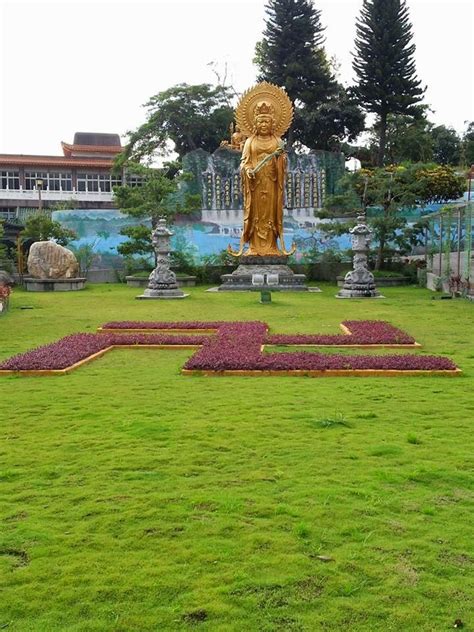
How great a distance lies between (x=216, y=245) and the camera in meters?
26.9

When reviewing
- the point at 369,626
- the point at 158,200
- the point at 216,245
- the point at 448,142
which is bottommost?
the point at 369,626

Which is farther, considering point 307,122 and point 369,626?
point 307,122

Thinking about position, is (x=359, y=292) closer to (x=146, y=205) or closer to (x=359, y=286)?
(x=359, y=286)

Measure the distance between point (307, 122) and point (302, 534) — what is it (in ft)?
120

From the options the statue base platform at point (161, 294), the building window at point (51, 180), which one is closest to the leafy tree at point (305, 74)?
the building window at point (51, 180)

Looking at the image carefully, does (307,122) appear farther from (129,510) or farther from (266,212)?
(129,510)

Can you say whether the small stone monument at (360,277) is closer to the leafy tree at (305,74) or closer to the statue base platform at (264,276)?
the statue base platform at (264,276)

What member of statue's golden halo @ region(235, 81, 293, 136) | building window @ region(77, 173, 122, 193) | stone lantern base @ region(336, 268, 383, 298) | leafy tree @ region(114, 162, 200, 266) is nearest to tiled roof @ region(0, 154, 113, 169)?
building window @ region(77, 173, 122, 193)

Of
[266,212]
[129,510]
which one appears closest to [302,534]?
[129,510]

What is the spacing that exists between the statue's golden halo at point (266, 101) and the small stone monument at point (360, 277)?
5.54 m

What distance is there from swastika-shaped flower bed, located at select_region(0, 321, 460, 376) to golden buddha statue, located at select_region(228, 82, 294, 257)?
39.0 feet

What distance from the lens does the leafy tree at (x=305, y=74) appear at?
3834 cm

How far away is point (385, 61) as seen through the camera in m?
37.9

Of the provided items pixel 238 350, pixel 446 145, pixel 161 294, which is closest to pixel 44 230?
pixel 161 294
